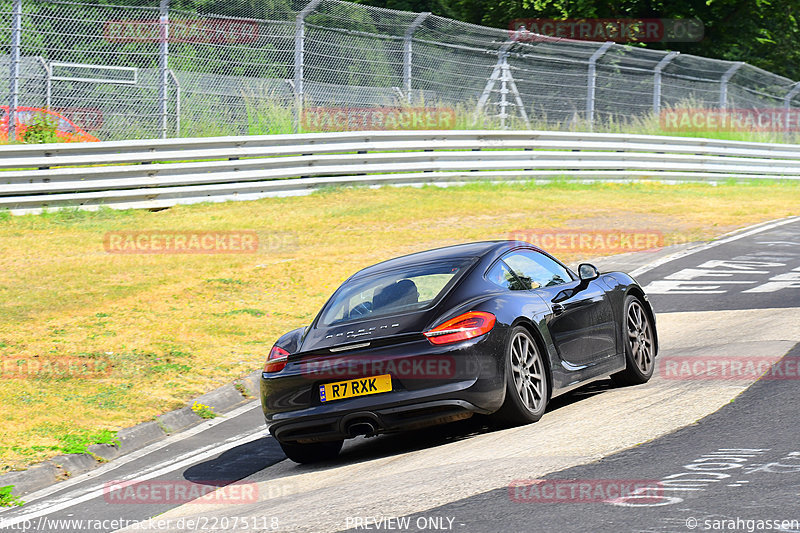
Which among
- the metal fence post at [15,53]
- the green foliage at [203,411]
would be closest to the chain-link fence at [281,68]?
the metal fence post at [15,53]

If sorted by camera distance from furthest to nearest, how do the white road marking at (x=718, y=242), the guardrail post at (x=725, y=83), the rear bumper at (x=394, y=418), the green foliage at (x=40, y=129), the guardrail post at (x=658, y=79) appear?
1. the guardrail post at (x=725, y=83)
2. the guardrail post at (x=658, y=79)
3. the green foliage at (x=40, y=129)
4. the white road marking at (x=718, y=242)
5. the rear bumper at (x=394, y=418)

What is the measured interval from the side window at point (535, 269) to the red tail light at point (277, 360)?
1.83 metres

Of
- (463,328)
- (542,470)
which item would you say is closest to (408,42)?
(463,328)

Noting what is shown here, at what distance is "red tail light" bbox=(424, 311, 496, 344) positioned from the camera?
6930 mm

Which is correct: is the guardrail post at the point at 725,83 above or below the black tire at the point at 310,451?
above

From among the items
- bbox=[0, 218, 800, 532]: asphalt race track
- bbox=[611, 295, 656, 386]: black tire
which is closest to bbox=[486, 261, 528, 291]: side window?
bbox=[0, 218, 800, 532]: asphalt race track

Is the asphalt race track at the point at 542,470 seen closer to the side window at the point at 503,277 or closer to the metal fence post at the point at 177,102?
the side window at the point at 503,277

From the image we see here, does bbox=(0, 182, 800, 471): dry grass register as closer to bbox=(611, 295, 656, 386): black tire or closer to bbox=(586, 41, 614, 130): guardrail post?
bbox=(586, 41, 614, 130): guardrail post

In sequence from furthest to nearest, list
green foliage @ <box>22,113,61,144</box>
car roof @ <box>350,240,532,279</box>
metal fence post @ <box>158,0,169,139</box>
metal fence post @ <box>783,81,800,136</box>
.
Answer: metal fence post @ <box>783,81,800,136</box> < metal fence post @ <box>158,0,169,139</box> < green foliage @ <box>22,113,61,144</box> < car roof @ <box>350,240,532,279</box>

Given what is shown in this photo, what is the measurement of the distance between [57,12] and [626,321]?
12.6m

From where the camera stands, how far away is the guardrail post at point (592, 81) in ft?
86.6

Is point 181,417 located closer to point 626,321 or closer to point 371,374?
point 371,374

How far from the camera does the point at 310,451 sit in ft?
24.6

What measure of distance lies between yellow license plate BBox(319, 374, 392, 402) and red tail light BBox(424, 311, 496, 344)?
1.34 ft
